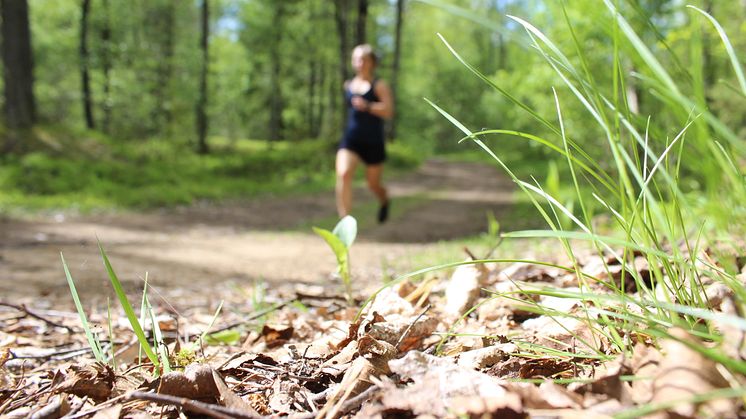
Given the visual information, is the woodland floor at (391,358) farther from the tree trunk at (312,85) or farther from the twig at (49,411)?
the tree trunk at (312,85)

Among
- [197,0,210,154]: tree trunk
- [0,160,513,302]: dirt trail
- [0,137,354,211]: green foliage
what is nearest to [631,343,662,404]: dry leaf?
[0,160,513,302]: dirt trail

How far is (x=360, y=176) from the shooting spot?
15.3 m

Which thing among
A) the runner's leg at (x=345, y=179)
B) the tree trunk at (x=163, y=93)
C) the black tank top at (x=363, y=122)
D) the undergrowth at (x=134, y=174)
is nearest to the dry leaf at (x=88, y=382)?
the runner's leg at (x=345, y=179)

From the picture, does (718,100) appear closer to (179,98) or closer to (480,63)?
(179,98)

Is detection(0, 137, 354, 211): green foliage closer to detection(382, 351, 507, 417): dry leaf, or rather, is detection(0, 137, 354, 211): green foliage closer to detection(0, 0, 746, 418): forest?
detection(0, 0, 746, 418): forest

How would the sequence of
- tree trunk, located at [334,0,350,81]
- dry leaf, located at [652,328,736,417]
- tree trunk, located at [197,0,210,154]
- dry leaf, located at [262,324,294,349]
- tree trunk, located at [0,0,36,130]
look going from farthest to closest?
tree trunk, located at [197,0,210,154]
tree trunk, located at [334,0,350,81]
tree trunk, located at [0,0,36,130]
dry leaf, located at [262,324,294,349]
dry leaf, located at [652,328,736,417]

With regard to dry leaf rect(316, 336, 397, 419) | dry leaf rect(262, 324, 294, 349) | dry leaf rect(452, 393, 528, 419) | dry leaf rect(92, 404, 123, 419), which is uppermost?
dry leaf rect(452, 393, 528, 419)

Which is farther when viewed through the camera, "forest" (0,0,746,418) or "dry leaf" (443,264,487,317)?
"dry leaf" (443,264,487,317)

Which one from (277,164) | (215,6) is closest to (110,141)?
(277,164)

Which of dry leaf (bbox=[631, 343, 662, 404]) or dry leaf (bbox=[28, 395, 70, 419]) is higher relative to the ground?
dry leaf (bbox=[631, 343, 662, 404])

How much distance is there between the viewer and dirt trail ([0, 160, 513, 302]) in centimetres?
370

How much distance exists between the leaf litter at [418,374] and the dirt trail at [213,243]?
817 mm

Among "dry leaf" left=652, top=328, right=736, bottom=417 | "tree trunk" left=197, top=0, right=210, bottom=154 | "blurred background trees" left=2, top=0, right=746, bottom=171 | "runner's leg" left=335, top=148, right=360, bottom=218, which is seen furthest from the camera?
"tree trunk" left=197, top=0, right=210, bottom=154

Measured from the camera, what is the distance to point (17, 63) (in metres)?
12.0
